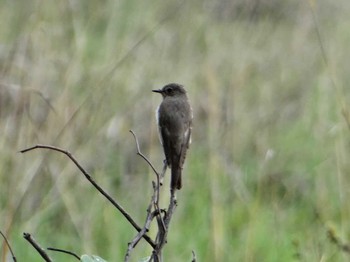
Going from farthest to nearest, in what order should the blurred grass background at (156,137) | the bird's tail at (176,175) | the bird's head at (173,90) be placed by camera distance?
the blurred grass background at (156,137), the bird's head at (173,90), the bird's tail at (176,175)

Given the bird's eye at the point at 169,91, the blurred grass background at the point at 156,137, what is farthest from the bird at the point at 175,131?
the blurred grass background at the point at 156,137

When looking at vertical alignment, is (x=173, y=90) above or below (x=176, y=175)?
above

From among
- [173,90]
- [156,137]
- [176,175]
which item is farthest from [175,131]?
[156,137]

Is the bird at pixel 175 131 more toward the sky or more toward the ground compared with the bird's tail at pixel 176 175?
more toward the sky

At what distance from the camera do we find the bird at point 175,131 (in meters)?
2.01

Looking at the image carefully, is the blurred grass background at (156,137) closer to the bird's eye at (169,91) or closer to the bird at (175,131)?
the bird's eye at (169,91)

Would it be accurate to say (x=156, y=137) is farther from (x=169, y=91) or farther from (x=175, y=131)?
(x=175, y=131)

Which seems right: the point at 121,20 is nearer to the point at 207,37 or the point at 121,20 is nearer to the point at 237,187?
the point at 207,37

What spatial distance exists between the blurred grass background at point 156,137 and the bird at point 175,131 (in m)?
0.68

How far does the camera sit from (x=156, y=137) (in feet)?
15.7

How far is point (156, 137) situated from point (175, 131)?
270 centimetres

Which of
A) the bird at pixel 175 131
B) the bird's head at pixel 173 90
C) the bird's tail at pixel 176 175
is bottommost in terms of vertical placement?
the bird's tail at pixel 176 175

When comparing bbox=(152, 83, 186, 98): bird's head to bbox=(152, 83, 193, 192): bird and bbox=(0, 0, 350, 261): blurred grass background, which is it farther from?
bbox=(0, 0, 350, 261): blurred grass background

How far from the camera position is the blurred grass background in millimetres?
3748
